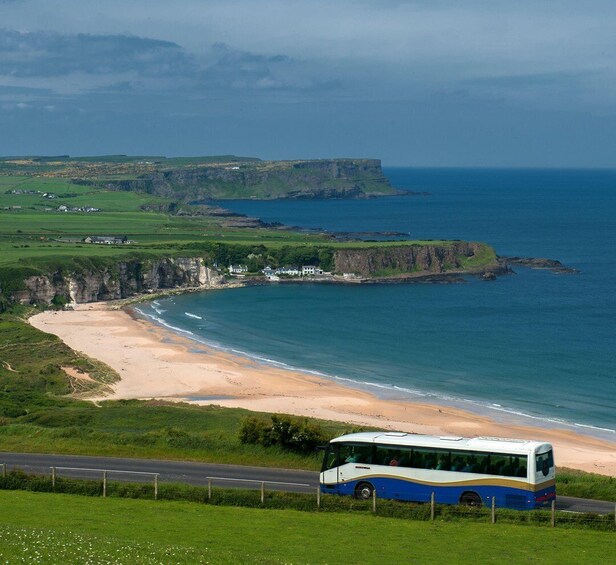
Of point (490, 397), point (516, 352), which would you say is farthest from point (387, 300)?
point (490, 397)

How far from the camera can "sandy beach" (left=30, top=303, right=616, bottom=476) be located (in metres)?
57.8

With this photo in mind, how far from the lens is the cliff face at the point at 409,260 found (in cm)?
15250

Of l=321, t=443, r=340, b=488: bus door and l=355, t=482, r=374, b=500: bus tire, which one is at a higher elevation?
l=321, t=443, r=340, b=488: bus door

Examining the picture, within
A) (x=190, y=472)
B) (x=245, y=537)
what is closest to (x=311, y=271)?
(x=190, y=472)

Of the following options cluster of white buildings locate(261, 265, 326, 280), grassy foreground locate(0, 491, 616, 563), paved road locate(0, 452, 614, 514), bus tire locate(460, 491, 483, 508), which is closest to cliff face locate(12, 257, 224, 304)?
cluster of white buildings locate(261, 265, 326, 280)

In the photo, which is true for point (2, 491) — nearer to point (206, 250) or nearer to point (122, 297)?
point (122, 297)

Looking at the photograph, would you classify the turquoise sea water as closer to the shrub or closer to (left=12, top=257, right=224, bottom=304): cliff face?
(left=12, top=257, right=224, bottom=304): cliff face

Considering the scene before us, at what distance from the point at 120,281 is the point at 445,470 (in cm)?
10572

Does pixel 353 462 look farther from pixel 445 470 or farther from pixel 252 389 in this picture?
pixel 252 389

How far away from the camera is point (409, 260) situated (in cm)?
15500

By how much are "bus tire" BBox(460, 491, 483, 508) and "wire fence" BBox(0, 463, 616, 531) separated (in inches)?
12.9

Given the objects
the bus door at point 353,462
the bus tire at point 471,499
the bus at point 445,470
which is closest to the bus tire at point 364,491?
the bus at point 445,470

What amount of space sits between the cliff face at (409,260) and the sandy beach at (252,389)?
173ft

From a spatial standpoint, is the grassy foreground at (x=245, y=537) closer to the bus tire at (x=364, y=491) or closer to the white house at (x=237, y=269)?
the bus tire at (x=364, y=491)
